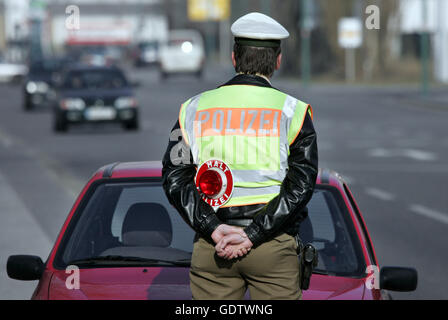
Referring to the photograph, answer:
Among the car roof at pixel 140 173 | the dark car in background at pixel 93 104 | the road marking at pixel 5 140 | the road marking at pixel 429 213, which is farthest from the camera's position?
the dark car in background at pixel 93 104

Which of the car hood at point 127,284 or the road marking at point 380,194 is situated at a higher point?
the car hood at point 127,284

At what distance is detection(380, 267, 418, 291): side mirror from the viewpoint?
493 centimetres

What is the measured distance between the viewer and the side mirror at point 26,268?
16.6 feet

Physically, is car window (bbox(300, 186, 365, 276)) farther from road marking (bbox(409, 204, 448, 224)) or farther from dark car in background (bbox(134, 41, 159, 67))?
dark car in background (bbox(134, 41, 159, 67))

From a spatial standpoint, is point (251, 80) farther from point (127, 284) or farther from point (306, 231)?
point (306, 231)

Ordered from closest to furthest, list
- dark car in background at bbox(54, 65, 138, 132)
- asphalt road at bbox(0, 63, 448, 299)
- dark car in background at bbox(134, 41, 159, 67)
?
asphalt road at bbox(0, 63, 448, 299) → dark car in background at bbox(54, 65, 138, 132) → dark car in background at bbox(134, 41, 159, 67)

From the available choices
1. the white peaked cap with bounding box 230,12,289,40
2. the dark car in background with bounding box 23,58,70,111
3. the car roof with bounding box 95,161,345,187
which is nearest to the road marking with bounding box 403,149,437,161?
the car roof with bounding box 95,161,345,187

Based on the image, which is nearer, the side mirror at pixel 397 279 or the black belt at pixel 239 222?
the black belt at pixel 239 222

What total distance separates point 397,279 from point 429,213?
329 inches

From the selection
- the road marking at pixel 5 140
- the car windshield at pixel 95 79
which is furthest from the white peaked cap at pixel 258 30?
the car windshield at pixel 95 79

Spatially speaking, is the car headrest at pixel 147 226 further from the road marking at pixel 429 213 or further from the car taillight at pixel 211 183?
the road marking at pixel 429 213

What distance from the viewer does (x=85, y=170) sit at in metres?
17.8

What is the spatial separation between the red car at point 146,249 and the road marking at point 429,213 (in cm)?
720
